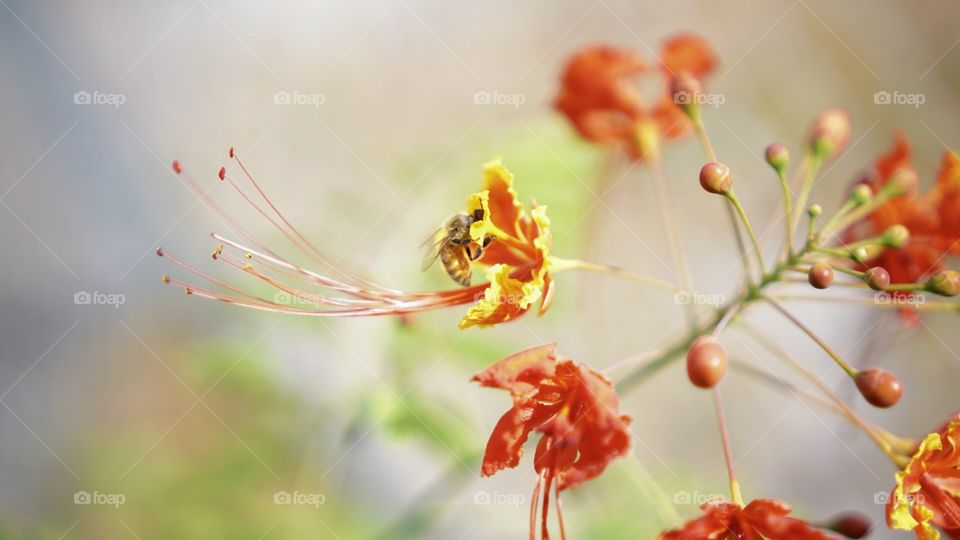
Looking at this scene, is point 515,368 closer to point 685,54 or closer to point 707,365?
point 707,365

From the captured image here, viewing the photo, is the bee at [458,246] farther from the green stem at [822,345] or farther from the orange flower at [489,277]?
the green stem at [822,345]

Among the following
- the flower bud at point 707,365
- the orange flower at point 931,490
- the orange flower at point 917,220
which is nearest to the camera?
the flower bud at point 707,365

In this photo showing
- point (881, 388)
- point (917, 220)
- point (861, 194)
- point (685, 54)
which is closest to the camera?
point (881, 388)

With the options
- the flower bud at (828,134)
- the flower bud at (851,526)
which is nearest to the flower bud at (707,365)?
the flower bud at (851,526)

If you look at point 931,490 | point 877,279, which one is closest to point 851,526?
point 931,490

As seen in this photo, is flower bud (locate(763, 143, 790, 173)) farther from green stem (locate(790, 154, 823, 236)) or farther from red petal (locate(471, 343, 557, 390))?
red petal (locate(471, 343, 557, 390))
